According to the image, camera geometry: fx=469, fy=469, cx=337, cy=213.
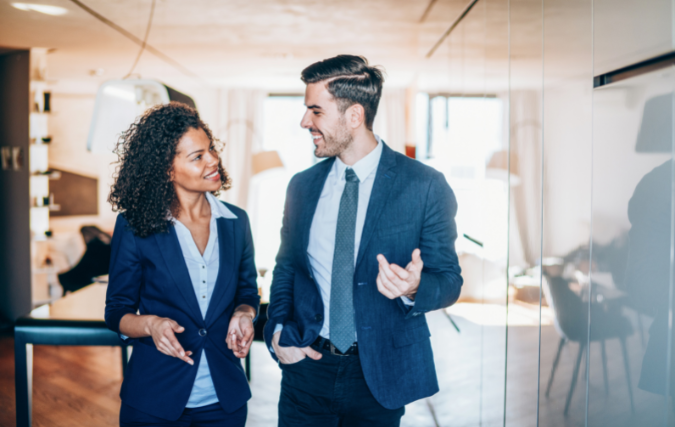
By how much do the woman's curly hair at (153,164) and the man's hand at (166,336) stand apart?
30cm

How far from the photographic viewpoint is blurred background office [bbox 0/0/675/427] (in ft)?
3.79

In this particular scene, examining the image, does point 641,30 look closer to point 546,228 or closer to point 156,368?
point 546,228

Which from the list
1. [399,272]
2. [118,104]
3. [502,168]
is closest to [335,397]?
[399,272]

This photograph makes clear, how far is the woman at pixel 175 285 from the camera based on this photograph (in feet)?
4.54

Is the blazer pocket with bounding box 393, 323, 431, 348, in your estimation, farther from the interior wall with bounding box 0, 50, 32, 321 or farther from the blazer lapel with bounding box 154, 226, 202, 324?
the interior wall with bounding box 0, 50, 32, 321

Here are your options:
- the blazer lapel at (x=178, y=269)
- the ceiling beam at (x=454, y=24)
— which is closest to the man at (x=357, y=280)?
the blazer lapel at (x=178, y=269)

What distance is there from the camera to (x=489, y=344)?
2.29 metres

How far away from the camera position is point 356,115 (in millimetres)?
1531

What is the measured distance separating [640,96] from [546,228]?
0.64 m

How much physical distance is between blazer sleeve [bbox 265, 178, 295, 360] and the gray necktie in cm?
18

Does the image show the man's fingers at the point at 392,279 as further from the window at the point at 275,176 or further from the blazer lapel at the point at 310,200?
the window at the point at 275,176

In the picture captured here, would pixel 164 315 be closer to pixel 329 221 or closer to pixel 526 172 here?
pixel 329 221

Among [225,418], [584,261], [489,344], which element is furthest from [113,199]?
[489,344]

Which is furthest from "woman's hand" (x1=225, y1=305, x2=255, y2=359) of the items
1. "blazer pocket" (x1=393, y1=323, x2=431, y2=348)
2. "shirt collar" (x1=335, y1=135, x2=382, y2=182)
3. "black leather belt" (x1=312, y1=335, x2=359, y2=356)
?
"shirt collar" (x1=335, y1=135, x2=382, y2=182)
